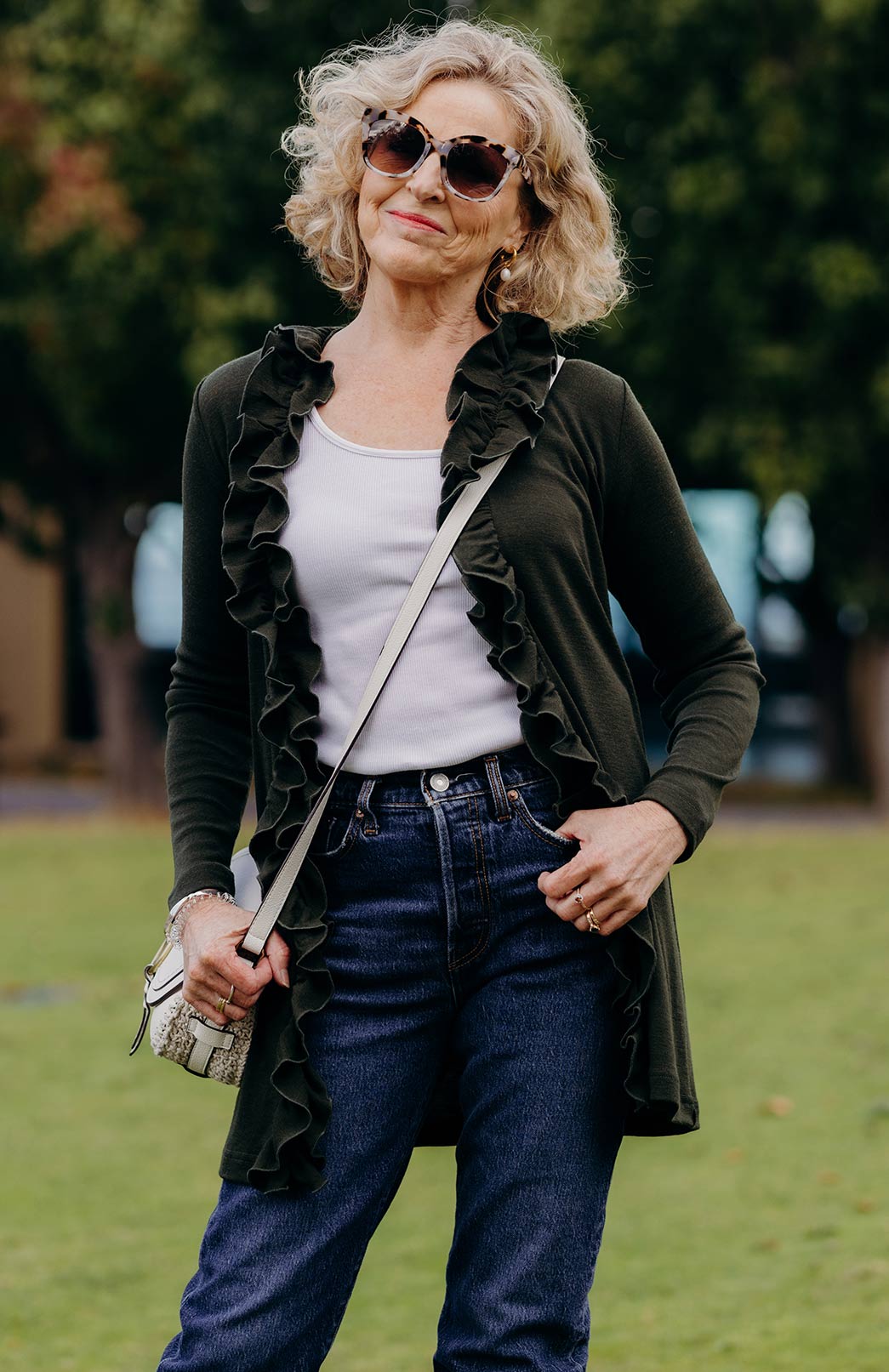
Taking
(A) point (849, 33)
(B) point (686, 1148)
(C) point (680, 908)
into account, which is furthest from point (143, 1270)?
(A) point (849, 33)

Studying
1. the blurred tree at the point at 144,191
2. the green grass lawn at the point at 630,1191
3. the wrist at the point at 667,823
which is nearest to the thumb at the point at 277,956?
the wrist at the point at 667,823

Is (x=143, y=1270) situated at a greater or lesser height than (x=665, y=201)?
lesser

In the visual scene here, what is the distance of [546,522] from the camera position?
223cm

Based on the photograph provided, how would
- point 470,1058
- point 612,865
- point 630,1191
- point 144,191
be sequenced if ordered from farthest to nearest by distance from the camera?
point 144,191 < point 630,1191 < point 470,1058 < point 612,865

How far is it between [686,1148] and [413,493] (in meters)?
4.43

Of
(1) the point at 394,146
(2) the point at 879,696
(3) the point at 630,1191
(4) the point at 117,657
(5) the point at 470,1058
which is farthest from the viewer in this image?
(4) the point at 117,657

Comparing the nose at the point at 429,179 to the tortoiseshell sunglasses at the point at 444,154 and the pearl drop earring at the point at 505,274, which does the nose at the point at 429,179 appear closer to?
the tortoiseshell sunglasses at the point at 444,154

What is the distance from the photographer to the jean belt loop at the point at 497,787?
86.1 inches

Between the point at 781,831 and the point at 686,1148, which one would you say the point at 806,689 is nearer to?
the point at 781,831

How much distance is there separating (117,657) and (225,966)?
15451 mm

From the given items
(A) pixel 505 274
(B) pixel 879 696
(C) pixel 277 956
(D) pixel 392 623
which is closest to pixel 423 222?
(A) pixel 505 274

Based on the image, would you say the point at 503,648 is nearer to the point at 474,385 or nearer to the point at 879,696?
the point at 474,385

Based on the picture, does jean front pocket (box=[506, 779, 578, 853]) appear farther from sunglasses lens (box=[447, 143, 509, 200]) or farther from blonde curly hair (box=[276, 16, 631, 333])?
sunglasses lens (box=[447, 143, 509, 200])

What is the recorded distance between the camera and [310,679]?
2.23 metres
